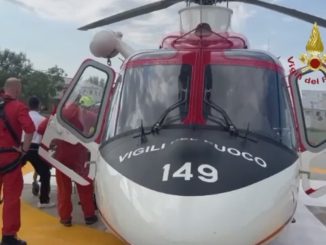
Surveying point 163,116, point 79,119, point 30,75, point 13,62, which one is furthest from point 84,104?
point 13,62

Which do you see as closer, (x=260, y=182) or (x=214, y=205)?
(x=214, y=205)

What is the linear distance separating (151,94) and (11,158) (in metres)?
1.64

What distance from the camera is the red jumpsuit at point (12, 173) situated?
4863 millimetres

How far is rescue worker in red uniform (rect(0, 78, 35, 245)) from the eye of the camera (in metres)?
4.86

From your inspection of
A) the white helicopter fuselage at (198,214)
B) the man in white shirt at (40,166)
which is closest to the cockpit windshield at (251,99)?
the white helicopter fuselage at (198,214)

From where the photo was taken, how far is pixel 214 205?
3205 millimetres

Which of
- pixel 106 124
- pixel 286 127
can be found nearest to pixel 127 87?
pixel 106 124

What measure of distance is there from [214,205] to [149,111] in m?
1.40

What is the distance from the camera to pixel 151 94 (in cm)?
445

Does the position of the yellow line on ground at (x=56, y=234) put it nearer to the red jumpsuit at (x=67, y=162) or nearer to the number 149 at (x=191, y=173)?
the red jumpsuit at (x=67, y=162)

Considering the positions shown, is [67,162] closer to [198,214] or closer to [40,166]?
[40,166]

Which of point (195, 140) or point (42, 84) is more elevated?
point (195, 140)

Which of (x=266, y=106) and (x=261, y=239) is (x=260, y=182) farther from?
(x=266, y=106)

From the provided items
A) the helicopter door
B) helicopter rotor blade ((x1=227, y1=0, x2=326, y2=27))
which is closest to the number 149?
the helicopter door
